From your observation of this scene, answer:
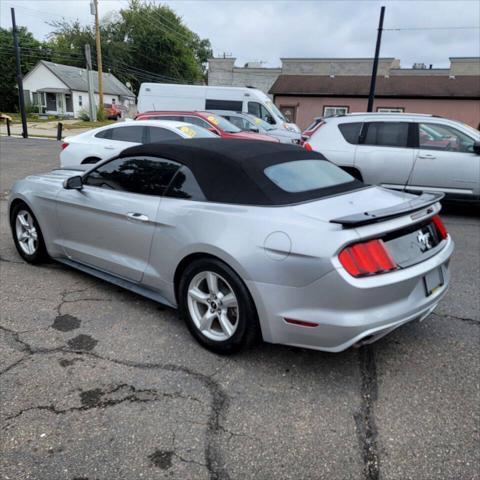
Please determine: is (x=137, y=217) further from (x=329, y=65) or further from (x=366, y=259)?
(x=329, y=65)

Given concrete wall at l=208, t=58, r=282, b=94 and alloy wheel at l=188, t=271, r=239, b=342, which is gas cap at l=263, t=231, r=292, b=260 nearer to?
alloy wheel at l=188, t=271, r=239, b=342

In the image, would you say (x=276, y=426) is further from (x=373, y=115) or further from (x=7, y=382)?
(x=373, y=115)

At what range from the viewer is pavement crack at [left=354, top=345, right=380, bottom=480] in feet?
7.16

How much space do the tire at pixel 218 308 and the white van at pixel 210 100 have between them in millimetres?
16449

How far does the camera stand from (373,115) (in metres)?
7.91

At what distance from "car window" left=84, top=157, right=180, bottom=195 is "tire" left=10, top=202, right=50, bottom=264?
99 centimetres

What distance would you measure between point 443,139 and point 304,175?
17.0ft

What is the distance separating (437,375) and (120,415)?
2.08 meters

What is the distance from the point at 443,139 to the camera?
24.4 feet

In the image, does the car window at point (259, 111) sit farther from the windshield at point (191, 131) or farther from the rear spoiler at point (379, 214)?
the rear spoiler at point (379, 214)

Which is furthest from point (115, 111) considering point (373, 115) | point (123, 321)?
point (123, 321)

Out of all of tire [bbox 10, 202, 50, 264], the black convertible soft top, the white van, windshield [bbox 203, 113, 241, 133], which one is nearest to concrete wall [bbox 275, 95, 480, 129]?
the white van

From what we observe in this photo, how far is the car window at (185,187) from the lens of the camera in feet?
10.6

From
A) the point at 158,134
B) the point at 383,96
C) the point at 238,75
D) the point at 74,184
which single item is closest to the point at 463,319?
the point at 74,184
